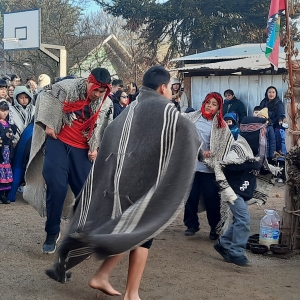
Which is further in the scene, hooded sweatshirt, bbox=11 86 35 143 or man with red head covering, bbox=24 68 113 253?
hooded sweatshirt, bbox=11 86 35 143

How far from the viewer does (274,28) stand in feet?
21.4

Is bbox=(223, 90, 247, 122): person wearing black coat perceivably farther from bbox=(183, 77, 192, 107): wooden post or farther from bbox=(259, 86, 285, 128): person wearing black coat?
bbox=(183, 77, 192, 107): wooden post

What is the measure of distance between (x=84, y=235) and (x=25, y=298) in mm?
954

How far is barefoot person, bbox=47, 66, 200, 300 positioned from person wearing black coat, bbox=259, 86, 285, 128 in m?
7.88

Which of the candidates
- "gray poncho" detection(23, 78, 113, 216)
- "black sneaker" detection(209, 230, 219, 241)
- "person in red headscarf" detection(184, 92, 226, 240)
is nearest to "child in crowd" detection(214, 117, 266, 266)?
"person in red headscarf" detection(184, 92, 226, 240)

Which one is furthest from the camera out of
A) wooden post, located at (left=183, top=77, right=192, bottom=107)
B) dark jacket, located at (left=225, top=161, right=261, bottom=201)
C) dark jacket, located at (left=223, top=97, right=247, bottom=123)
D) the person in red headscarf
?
wooden post, located at (left=183, top=77, right=192, bottom=107)

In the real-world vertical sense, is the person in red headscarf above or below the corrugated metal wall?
below

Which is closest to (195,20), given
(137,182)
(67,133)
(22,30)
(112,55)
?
(112,55)

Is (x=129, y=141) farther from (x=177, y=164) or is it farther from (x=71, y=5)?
(x=71, y=5)

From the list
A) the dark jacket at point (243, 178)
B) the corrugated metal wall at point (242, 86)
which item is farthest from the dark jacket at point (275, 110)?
the dark jacket at point (243, 178)

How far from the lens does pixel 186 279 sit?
17.7 ft

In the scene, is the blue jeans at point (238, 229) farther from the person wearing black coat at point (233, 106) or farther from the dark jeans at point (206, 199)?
the person wearing black coat at point (233, 106)

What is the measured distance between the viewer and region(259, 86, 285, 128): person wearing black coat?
12.1 metres

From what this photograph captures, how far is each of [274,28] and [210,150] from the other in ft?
4.78
